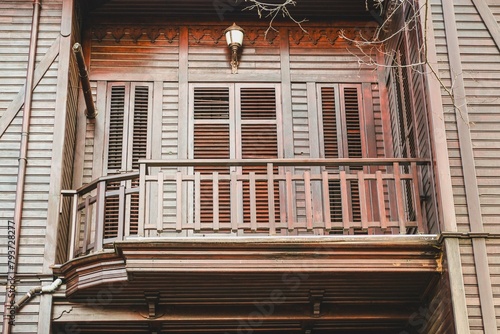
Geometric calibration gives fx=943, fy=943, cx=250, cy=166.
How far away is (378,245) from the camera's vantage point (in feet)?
37.5

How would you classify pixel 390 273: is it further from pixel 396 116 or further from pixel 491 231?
pixel 396 116

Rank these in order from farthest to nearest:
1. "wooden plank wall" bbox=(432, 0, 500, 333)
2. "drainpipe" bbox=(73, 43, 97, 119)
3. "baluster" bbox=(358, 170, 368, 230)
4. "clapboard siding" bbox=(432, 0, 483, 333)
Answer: "drainpipe" bbox=(73, 43, 97, 119)
"baluster" bbox=(358, 170, 368, 230)
"wooden plank wall" bbox=(432, 0, 500, 333)
"clapboard siding" bbox=(432, 0, 483, 333)

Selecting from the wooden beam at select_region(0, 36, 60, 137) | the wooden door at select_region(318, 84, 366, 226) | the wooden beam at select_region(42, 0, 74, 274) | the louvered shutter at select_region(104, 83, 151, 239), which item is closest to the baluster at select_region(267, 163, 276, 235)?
the wooden door at select_region(318, 84, 366, 226)

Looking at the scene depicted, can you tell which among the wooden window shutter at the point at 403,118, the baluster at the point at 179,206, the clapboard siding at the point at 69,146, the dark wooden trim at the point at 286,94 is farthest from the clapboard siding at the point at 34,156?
the wooden window shutter at the point at 403,118

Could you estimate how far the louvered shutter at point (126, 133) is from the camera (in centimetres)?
1366

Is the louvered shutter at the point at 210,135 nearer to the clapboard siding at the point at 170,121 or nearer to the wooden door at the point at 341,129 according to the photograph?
the clapboard siding at the point at 170,121

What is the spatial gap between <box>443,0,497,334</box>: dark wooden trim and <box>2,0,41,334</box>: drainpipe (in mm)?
5723

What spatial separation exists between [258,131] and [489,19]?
374 cm

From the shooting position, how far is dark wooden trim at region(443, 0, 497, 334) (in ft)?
36.0

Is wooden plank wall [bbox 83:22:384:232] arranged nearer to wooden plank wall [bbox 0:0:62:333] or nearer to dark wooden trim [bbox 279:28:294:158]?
dark wooden trim [bbox 279:28:294:158]

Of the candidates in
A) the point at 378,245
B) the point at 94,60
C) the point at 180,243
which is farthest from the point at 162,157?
the point at 378,245

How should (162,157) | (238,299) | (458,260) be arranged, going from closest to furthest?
(458,260) → (238,299) → (162,157)

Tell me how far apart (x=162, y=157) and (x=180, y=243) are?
287 centimetres

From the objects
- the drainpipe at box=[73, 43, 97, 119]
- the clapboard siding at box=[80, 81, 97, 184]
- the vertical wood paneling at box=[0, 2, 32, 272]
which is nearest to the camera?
the vertical wood paneling at box=[0, 2, 32, 272]
